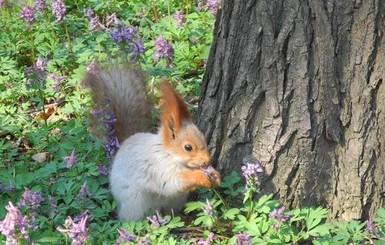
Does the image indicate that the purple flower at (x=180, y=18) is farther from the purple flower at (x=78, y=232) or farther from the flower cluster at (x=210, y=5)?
the purple flower at (x=78, y=232)

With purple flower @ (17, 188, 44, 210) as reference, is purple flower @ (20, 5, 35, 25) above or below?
above

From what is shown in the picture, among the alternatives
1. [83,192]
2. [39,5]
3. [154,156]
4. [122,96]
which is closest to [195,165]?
[154,156]

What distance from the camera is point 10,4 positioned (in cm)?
493

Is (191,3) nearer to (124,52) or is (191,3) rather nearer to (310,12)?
(124,52)

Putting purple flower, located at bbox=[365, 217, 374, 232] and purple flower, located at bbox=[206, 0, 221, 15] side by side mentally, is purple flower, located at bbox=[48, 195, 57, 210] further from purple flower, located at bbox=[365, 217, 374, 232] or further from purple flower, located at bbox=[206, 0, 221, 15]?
purple flower, located at bbox=[206, 0, 221, 15]

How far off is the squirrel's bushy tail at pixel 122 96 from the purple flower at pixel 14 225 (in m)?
1.11

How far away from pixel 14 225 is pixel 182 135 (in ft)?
2.61

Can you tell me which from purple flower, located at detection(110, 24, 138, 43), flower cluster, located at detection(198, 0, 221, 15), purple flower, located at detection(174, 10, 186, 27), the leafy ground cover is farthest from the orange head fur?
purple flower, located at detection(174, 10, 186, 27)

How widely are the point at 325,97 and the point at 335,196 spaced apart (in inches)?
17.2

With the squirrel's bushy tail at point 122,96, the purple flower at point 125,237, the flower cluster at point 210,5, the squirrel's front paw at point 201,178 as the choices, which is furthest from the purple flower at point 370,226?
the flower cluster at point 210,5

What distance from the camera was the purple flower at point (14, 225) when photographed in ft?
8.04

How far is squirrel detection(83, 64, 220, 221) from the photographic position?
301 centimetres

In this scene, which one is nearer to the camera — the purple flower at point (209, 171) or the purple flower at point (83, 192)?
the purple flower at point (209, 171)

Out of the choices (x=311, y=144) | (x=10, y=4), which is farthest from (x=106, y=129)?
(x=10, y=4)
